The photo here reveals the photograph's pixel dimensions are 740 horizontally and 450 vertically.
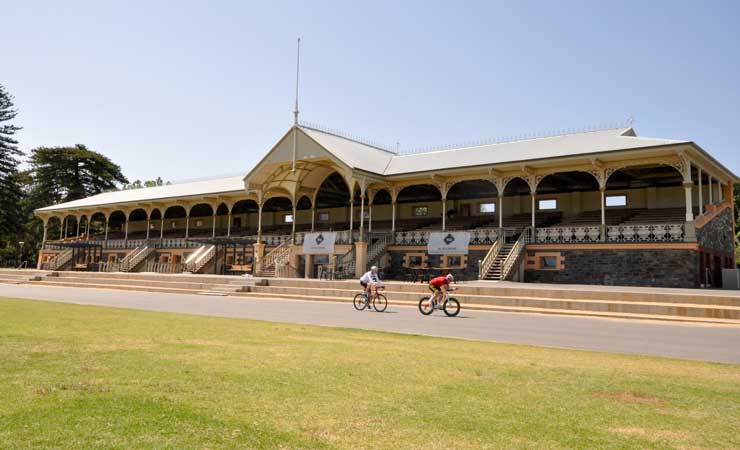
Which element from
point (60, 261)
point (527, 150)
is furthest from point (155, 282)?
point (60, 261)

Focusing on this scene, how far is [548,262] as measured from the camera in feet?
93.6

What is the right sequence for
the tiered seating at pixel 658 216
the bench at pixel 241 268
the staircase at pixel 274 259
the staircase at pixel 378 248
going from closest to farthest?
the tiered seating at pixel 658 216
the staircase at pixel 378 248
the staircase at pixel 274 259
the bench at pixel 241 268

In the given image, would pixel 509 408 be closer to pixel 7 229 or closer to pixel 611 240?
pixel 611 240

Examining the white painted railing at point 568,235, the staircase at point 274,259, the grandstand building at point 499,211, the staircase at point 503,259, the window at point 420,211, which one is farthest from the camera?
the window at point 420,211

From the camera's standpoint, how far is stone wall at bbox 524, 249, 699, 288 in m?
24.6

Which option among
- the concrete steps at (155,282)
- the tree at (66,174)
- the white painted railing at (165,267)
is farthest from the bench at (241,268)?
the tree at (66,174)

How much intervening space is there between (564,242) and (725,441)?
23986mm

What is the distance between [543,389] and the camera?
682 cm

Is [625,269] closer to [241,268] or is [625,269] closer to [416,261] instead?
[416,261]

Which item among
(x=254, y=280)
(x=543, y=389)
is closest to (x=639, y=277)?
(x=254, y=280)

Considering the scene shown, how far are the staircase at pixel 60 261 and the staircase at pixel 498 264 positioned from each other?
138 feet

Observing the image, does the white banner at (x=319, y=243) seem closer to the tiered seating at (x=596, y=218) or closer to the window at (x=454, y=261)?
the window at (x=454, y=261)

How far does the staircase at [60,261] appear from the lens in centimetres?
5176

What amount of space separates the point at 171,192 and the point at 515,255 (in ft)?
117
